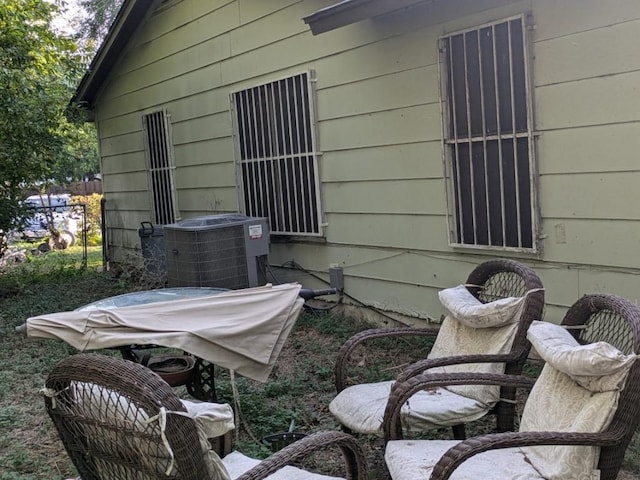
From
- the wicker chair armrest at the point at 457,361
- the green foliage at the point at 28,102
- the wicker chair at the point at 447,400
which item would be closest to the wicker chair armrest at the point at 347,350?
the wicker chair at the point at 447,400

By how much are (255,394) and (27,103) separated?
5587mm

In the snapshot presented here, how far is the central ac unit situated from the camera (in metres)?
6.16

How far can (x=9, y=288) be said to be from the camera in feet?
30.6

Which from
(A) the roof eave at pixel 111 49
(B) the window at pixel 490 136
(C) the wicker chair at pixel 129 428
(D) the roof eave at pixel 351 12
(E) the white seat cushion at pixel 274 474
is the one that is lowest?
(E) the white seat cushion at pixel 274 474

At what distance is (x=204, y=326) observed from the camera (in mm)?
3166

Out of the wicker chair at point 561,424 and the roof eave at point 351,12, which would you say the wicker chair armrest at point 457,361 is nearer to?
the wicker chair at point 561,424

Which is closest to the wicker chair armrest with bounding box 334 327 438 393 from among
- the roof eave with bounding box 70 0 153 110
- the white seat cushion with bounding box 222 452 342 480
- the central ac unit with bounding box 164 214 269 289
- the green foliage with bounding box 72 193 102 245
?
the white seat cushion with bounding box 222 452 342 480

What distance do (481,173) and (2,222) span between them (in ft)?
22.3

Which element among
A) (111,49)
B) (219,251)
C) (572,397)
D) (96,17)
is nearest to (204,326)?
(572,397)

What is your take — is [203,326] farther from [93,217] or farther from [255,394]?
[93,217]

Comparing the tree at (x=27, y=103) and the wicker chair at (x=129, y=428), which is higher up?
the tree at (x=27, y=103)

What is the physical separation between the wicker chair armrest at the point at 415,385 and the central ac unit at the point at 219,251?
3.59m

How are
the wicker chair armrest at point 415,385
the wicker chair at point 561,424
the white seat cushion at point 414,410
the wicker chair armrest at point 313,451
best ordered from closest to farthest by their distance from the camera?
the wicker chair armrest at point 313,451, the wicker chair at point 561,424, the wicker chair armrest at point 415,385, the white seat cushion at point 414,410

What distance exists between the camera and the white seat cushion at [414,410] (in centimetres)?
296
